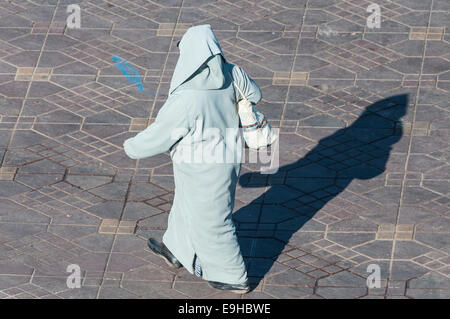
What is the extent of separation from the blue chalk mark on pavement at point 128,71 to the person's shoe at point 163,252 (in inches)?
99.9

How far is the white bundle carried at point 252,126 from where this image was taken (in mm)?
9055

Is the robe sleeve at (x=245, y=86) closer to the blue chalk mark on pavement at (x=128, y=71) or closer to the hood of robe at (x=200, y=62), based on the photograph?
the hood of robe at (x=200, y=62)

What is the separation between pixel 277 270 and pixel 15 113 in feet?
11.3

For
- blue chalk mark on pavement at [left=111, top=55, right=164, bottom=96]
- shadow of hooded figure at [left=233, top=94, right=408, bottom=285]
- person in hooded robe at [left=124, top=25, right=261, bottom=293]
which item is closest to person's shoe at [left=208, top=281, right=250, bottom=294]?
person in hooded robe at [left=124, top=25, right=261, bottom=293]

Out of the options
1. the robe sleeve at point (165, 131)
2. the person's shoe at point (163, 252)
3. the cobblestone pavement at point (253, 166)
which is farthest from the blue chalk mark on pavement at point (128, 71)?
the robe sleeve at point (165, 131)

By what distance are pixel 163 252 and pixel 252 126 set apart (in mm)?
1375

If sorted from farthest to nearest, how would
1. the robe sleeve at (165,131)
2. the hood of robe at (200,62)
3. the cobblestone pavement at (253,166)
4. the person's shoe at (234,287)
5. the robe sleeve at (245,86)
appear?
the cobblestone pavement at (253,166) → the person's shoe at (234,287) → the robe sleeve at (245,86) → the robe sleeve at (165,131) → the hood of robe at (200,62)

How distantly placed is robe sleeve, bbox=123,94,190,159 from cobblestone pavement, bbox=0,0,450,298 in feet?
3.86

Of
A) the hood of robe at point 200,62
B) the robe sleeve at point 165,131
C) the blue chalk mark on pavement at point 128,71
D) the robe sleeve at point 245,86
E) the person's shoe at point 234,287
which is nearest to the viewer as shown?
the hood of robe at point 200,62

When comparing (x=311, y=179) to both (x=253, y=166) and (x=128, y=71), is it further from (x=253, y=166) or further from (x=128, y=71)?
(x=128, y=71)

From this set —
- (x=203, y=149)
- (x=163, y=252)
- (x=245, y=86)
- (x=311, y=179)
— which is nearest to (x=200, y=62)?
(x=245, y=86)

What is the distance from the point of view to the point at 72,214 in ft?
34.1
